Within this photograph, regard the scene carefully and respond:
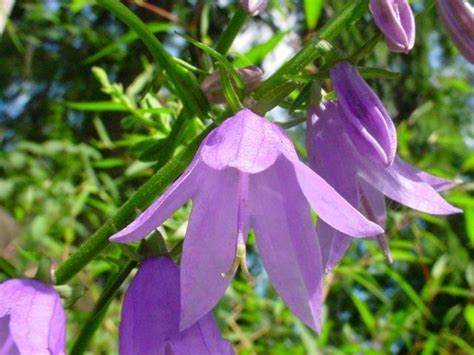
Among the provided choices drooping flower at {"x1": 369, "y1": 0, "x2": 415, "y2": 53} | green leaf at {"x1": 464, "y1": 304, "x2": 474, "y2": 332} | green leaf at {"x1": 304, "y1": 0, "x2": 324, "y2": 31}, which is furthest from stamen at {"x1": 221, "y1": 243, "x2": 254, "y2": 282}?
green leaf at {"x1": 464, "y1": 304, "x2": 474, "y2": 332}

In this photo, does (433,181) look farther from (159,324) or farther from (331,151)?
(159,324)

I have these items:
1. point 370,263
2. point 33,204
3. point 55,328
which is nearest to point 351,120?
point 55,328

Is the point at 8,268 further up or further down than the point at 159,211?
further down

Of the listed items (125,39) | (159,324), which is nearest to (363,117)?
(159,324)

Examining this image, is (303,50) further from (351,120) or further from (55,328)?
(55,328)

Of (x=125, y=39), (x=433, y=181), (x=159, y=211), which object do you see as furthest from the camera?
(x=125, y=39)

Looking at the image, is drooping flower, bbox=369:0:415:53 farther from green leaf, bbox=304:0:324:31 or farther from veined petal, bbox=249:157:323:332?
green leaf, bbox=304:0:324:31

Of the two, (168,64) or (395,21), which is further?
(168,64)
